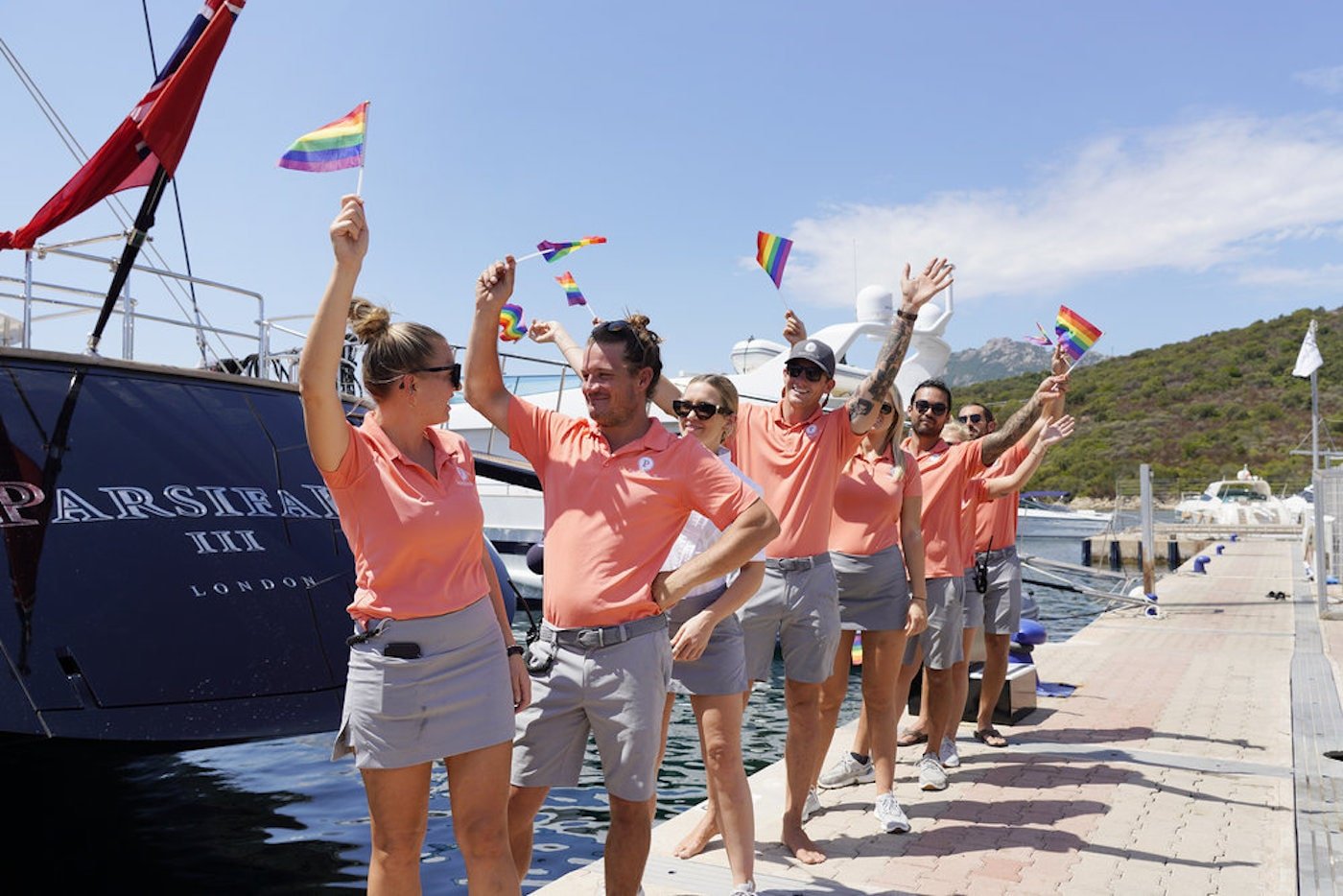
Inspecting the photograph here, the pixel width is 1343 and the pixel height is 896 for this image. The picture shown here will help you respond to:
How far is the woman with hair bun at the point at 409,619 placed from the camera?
2.64m

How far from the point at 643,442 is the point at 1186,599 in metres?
17.3

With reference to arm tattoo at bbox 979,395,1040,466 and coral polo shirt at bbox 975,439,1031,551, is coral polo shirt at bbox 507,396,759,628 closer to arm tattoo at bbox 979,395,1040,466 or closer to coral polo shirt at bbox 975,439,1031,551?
arm tattoo at bbox 979,395,1040,466

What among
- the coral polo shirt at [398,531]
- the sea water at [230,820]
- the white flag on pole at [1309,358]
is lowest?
the sea water at [230,820]

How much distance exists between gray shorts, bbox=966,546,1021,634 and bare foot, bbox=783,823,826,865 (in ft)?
9.04

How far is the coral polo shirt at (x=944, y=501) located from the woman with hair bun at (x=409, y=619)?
3.70 m

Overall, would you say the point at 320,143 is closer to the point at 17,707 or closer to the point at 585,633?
the point at 585,633

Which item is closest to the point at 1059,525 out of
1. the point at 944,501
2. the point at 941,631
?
the point at 944,501

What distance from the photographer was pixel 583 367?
11.0ft

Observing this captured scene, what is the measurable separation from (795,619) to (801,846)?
104 centimetres

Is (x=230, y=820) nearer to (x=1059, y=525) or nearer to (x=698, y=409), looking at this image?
(x=698, y=409)

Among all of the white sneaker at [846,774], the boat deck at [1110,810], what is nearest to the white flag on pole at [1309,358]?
the boat deck at [1110,810]

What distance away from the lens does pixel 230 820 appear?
6.30 m

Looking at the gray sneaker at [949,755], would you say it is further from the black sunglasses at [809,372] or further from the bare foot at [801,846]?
the black sunglasses at [809,372]

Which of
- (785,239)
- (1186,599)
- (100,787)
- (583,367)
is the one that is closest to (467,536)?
(583,367)
